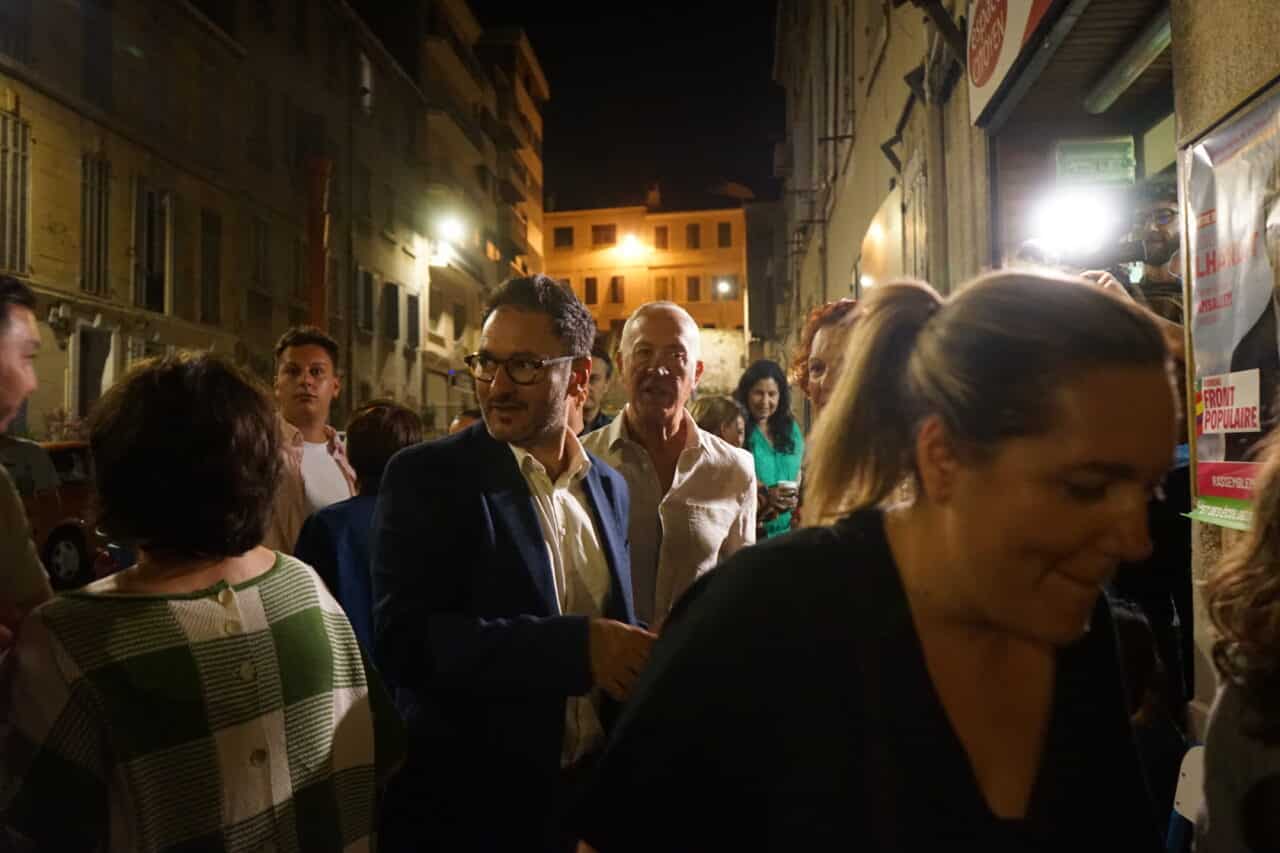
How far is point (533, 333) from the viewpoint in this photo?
249 centimetres

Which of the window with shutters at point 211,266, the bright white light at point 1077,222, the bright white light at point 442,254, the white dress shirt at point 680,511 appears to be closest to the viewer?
the white dress shirt at point 680,511

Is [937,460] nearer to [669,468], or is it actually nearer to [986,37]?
[669,468]

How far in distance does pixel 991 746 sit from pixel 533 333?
159cm

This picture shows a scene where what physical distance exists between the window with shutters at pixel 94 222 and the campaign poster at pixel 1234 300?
668 inches

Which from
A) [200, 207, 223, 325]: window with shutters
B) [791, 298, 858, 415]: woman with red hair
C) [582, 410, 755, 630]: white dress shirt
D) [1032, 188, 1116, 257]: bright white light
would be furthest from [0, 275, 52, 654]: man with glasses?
[200, 207, 223, 325]: window with shutters

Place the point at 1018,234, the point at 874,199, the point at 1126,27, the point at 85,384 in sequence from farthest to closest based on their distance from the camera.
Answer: the point at 85,384, the point at 874,199, the point at 1018,234, the point at 1126,27

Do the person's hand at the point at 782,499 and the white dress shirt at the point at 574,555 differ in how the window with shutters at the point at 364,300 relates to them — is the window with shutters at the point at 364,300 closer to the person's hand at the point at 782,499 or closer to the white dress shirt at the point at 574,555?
the person's hand at the point at 782,499

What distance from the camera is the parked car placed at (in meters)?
9.52

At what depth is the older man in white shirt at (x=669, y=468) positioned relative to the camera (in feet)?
10.7

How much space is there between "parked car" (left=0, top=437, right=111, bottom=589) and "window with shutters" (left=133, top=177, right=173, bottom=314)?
725cm

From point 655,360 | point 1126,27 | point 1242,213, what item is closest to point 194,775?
point 655,360

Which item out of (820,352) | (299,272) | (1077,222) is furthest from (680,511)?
(299,272)

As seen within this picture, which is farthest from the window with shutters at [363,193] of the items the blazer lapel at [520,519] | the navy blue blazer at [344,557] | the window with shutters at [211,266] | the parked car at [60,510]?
the blazer lapel at [520,519]

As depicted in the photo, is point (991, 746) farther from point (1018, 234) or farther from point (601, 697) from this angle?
point (1018, 234)
